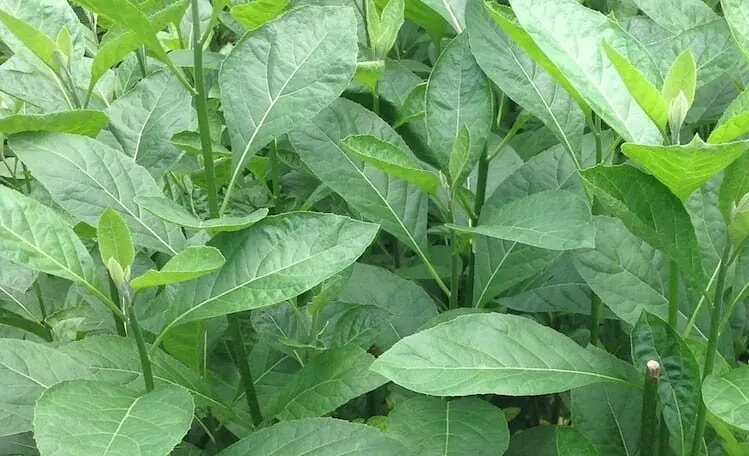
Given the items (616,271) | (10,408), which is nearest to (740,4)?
(616,271)

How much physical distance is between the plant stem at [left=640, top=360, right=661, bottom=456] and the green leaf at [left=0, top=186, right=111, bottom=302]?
55 centimetres

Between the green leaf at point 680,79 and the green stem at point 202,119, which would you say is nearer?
the green leaf at point 680,79

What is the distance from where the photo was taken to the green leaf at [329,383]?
900mm

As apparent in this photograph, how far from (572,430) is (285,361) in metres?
0.43

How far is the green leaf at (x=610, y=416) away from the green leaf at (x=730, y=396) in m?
0.17

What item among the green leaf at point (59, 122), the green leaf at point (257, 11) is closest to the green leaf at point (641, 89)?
the green leaf at point (257, 11)

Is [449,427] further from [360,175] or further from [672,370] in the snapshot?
[360,175]

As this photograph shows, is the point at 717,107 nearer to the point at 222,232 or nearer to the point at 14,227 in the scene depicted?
the point at 222,232

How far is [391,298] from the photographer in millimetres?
1089

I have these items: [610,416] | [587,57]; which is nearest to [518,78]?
[587,57]

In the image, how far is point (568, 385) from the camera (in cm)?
82

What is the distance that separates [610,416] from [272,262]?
435mm

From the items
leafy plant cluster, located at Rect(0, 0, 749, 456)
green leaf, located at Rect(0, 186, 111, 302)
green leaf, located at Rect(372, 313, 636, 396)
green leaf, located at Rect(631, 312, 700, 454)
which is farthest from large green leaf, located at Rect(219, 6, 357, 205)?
green leaf, located at Rect(631, 312, 700, 454)

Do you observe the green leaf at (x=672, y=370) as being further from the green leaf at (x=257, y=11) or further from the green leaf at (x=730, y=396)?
the green leaf at (x=257, y=11)
